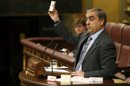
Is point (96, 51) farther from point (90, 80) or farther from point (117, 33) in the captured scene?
point (117, 33)

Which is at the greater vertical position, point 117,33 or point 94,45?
point 94,45

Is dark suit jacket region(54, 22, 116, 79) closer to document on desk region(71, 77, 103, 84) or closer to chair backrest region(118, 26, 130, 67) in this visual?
document on desk region(71, 77, 103, 84)

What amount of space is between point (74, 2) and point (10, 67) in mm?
2406

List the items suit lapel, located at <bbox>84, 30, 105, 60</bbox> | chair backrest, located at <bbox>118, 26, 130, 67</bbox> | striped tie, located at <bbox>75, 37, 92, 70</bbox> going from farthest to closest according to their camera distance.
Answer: chair backrest, located at <bbox>118, 26, 130, 67</bbox> < striped tie, located at <bbox>75, 37, 92, 70</bbox> < suit lapel, located at <bbox>84, 30, 105, 60</bbox>

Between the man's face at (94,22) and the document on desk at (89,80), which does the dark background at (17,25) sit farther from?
the document on desk at (89,80)

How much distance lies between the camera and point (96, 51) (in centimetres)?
437

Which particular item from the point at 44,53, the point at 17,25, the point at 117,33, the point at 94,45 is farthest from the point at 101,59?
the point at 17,25

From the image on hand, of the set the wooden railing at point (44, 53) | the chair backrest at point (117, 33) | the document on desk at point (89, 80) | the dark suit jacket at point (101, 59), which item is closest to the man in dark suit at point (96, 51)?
the dark suit jacket at point (101, 59)

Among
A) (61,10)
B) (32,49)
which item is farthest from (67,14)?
(32,49)

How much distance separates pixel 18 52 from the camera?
1217cm

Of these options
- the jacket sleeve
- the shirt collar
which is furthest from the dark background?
the jacket sleeve

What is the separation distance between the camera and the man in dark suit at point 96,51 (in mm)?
4230

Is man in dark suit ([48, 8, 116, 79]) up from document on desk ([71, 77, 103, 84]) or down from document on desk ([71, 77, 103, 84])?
up

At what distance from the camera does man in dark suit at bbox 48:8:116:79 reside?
423 centimetres
